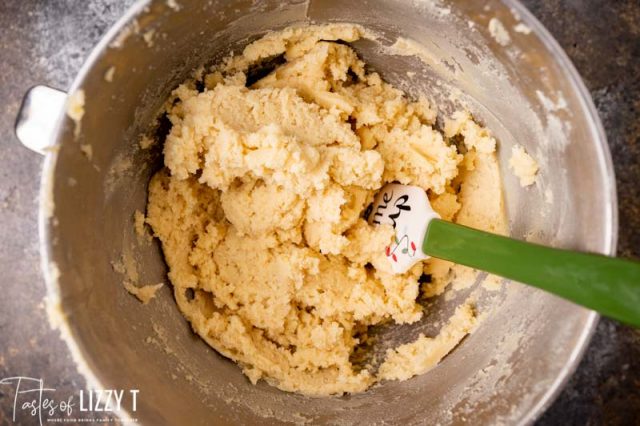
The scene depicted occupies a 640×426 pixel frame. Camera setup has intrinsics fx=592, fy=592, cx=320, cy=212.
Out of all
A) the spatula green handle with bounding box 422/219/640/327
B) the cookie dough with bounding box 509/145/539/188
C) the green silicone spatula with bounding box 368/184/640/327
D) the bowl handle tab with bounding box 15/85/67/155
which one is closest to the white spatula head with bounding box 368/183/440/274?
the green silicone spatula with bounding box 368/184/640/327

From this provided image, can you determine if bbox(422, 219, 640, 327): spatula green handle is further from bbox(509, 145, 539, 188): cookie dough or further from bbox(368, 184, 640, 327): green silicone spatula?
bbox(509, 145, 539, 188): cookie dough

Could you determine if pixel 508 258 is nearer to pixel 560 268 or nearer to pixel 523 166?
pixel 560 268

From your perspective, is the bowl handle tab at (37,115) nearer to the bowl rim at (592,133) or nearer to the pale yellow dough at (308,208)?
the pale yellow dough at (308,208)

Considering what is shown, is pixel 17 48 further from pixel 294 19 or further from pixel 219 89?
pixel 294 19

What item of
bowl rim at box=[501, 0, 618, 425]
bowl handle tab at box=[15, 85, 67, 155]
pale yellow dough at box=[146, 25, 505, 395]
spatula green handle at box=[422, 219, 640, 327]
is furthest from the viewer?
pale yellow dough at box=[146, 25, 505, 395]

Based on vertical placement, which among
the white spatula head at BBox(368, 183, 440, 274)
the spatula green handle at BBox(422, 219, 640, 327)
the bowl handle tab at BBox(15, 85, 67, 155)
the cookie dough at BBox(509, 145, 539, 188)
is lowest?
the spatula green handle at BBox(422, 219, 640, 327)

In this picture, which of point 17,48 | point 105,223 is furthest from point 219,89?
point 17,48

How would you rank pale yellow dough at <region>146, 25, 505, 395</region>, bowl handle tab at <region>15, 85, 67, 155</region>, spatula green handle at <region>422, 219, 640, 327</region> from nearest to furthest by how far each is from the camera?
spatula green handle at <region>422, 219, 640, 327</region> → bowl handle tab at <region>15, 85, 67, 155</region> → pale yellow dough at <region>146, 25, 505, 395</region>
